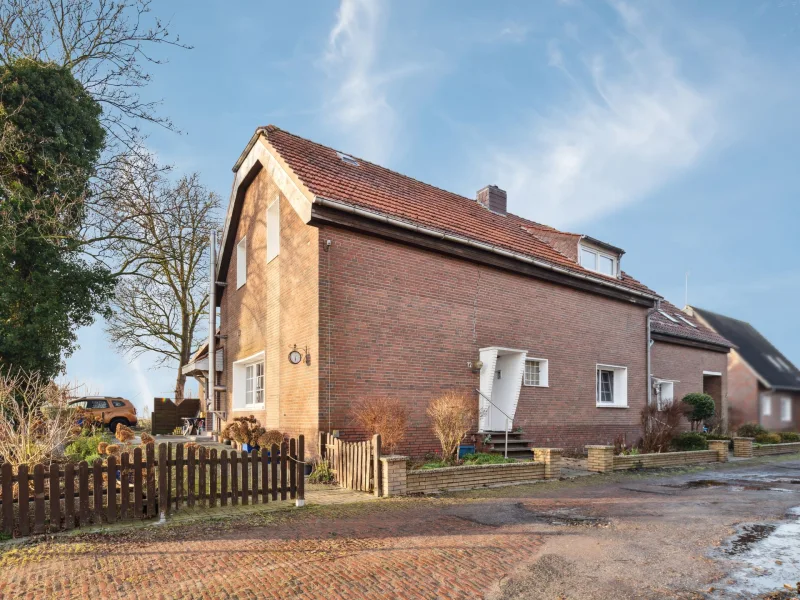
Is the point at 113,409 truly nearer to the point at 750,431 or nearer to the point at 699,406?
the point at 699,406

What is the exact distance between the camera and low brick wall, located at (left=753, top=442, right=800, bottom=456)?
19.3 metres

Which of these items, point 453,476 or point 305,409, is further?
point 305,409

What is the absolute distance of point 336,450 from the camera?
10.8 meters

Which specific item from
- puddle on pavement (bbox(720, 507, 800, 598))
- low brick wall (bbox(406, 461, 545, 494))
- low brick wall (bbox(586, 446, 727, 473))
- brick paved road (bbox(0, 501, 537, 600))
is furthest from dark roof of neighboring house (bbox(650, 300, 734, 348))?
brick paved road (bbox(0, 501, 537, 600))

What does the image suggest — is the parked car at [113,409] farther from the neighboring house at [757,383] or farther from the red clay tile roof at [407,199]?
the neighboring house at [757,383]

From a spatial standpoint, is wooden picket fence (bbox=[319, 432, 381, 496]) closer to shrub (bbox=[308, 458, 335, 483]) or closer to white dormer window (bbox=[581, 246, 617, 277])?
shrub (bbox=[308, 458, 335, 483])

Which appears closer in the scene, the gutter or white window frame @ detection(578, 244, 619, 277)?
the gutter

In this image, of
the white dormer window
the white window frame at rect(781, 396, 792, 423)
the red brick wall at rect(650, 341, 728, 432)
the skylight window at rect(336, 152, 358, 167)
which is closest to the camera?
the skylight window at rect(336, 152, 358, 167)

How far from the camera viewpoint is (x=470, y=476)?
10.6 meters

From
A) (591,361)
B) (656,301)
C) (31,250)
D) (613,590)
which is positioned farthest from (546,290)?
(31,250)

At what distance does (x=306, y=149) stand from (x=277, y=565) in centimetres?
1151

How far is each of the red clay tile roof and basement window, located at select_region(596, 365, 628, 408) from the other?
2.87 m

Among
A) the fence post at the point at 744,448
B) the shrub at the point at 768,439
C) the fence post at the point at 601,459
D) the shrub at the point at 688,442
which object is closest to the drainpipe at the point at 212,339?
the fence post at the point at 601,459

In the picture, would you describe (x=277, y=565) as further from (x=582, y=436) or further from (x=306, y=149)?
(x=582, y=436)
